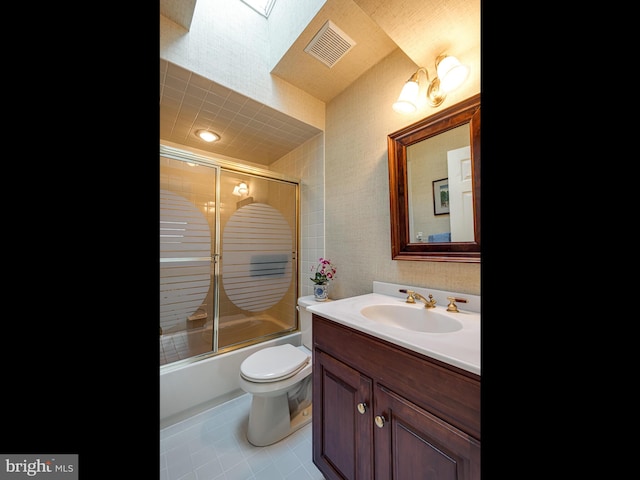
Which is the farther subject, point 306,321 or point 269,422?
point 306,321


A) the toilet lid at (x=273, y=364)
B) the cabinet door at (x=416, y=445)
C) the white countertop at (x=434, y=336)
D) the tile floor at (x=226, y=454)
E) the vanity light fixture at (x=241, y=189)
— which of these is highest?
the vanity light fixture at (x=241, y=189)

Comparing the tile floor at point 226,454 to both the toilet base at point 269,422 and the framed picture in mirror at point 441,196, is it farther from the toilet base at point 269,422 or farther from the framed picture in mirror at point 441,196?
the framed picture in mirror at point 441,196

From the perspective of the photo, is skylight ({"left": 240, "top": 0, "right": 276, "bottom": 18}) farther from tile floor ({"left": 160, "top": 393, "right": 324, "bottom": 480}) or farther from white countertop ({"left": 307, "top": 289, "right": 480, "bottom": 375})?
tile floor ({"left": 160, "top": 393, "right": 324, "bottom": 480})

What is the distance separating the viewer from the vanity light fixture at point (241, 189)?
1848mm

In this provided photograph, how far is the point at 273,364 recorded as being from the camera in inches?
52.9

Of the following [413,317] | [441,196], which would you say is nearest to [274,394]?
[413,317]

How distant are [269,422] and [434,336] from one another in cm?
108

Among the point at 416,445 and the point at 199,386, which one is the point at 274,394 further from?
the point at 416,445

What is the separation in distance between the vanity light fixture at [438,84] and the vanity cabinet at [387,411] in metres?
1.17

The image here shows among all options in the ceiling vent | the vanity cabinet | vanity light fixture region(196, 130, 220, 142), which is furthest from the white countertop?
vanity light fixture region(196, 130, 220, 142)

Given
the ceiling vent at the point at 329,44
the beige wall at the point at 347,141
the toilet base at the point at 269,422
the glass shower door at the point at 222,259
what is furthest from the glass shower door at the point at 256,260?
the ceiling vent at the point at 329,44

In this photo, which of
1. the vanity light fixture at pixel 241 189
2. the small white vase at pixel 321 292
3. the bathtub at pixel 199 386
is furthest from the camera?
the vanity light fixture at pixel 241 189

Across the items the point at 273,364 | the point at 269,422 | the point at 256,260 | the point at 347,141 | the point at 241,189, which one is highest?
the point at 347,141
